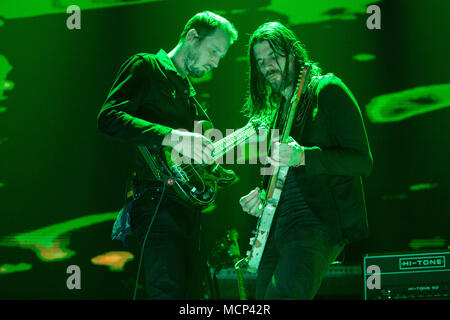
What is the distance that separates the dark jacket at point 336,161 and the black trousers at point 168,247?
57 centimetres

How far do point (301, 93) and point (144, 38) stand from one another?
7.04 feet

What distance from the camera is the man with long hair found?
5.63 ft

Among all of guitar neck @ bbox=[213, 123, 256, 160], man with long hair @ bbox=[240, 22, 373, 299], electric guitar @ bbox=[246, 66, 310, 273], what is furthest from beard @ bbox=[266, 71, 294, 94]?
guitar neck @ bbox=[213, 123, 256, 160]

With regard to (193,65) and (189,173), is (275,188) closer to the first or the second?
(189,173)

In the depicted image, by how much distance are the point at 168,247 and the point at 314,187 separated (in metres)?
0.68

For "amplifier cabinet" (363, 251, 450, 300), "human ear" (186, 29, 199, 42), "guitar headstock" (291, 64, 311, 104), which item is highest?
"human ear" (186, 29, 199, 42)

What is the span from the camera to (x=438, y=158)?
139 inches

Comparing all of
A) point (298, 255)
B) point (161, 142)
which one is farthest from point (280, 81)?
point (298, 255)

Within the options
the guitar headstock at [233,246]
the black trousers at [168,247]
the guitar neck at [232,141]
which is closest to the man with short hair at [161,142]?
the black trousers at [168,247]

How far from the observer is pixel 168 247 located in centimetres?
188

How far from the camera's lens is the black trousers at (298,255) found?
167cm

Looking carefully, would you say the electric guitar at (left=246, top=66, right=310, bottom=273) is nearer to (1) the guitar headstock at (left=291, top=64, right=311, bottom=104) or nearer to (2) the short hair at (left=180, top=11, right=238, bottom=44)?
(1) the guitar headstock at (left=291, top=64, right=311, bottom=104)

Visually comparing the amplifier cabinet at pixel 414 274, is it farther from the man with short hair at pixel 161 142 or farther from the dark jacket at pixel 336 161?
the man with short hair at pixel 161 142

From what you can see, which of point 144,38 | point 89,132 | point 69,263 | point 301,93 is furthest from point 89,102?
point 301,93
